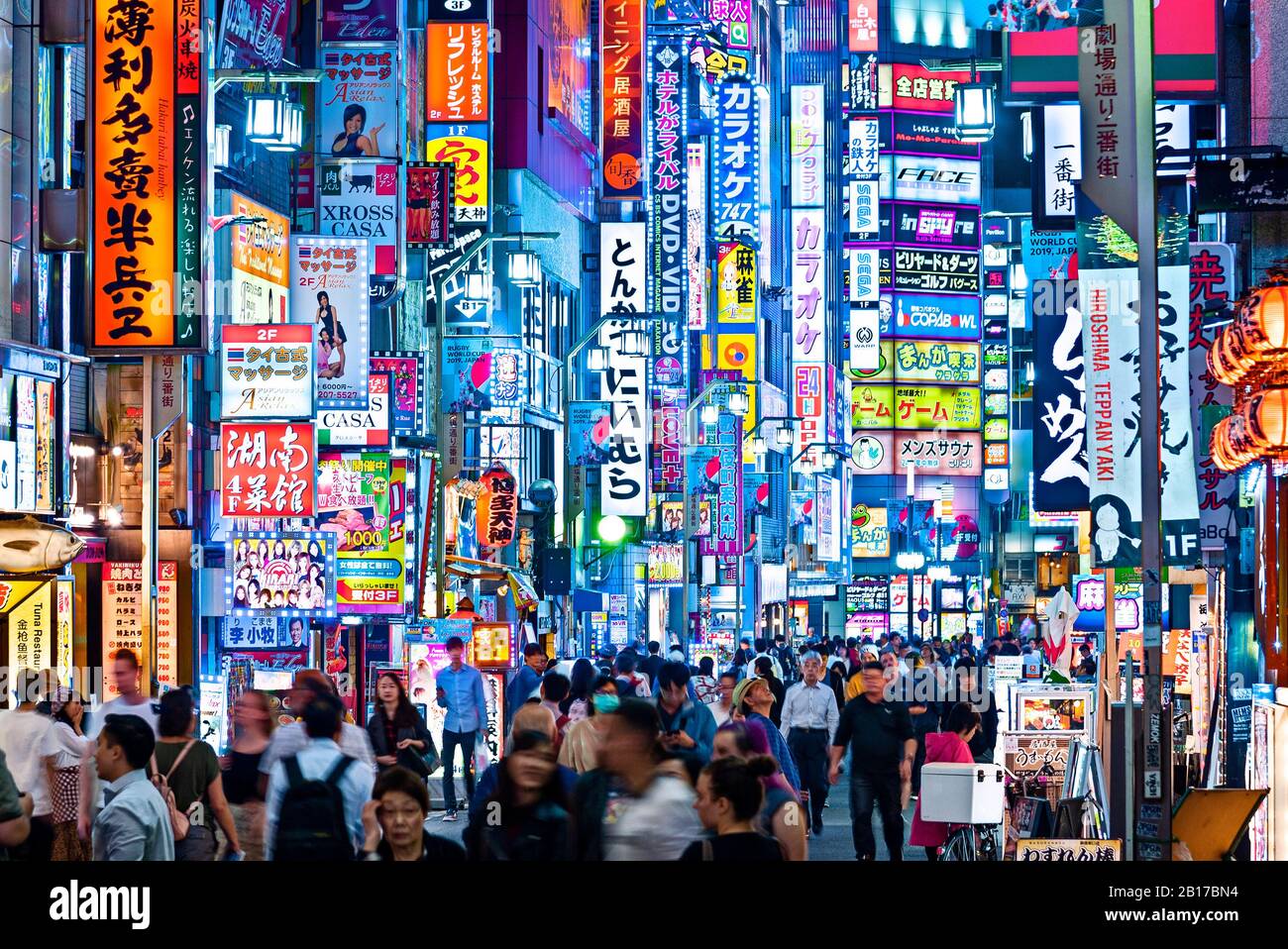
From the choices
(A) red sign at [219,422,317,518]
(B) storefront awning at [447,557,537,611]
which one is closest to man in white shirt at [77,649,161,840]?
(A) red sign at [219,422,317,518]

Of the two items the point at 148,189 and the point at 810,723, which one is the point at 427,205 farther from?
the point at 810,723

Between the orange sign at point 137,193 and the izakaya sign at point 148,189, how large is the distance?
0.03ft

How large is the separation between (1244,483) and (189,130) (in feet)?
37.3

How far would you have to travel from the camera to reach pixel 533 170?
163ft

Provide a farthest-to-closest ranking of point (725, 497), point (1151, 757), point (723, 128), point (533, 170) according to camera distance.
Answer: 1. point (723, 128)
2. point (725, 497)
3. point (533, 170)
4. point (1151, 757)

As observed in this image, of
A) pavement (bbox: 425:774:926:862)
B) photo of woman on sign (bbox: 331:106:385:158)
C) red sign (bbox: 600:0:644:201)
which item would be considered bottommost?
pavement (bbox: 425:774:926:862)

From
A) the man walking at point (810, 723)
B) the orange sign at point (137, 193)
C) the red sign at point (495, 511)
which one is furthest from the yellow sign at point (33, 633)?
the red sign at point (495, 511)

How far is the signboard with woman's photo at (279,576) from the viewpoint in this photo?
22.5 m

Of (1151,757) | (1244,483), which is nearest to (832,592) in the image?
(1244,483)

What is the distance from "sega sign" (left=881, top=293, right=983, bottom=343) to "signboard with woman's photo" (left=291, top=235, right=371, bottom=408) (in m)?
65.4

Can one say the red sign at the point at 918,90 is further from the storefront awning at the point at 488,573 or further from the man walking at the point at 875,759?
the man walking at the point at 875,759

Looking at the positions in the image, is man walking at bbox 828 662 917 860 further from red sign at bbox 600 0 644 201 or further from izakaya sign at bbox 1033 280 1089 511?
red sign at bbox 600 0 644 201

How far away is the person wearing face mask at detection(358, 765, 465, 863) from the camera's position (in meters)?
8.02
